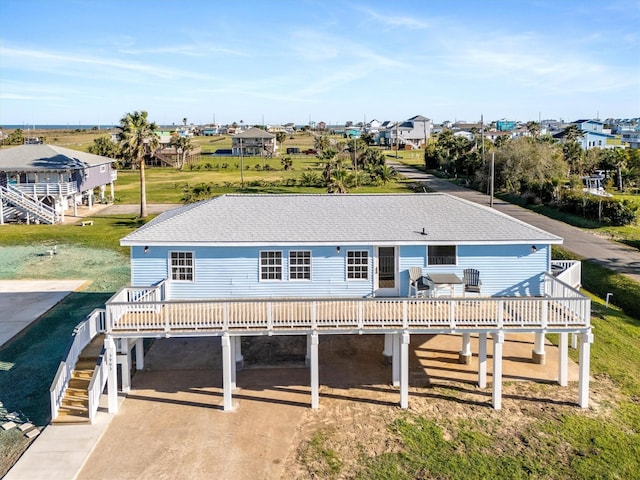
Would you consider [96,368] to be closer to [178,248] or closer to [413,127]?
[178,248]

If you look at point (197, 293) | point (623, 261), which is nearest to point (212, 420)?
point (197, 293)

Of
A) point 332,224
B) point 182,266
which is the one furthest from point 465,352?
point 182,266

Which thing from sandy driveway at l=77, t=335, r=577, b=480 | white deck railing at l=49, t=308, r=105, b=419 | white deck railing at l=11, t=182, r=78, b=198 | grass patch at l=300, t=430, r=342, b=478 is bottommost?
grass patch at l=300, t=430, r=342, b=478

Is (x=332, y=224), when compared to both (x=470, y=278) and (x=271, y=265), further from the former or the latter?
(x=470, y=278)

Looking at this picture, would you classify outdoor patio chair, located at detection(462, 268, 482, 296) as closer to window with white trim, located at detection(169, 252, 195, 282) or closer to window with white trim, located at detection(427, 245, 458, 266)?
window with white trim, located at detection(427, 245, 458, 266)

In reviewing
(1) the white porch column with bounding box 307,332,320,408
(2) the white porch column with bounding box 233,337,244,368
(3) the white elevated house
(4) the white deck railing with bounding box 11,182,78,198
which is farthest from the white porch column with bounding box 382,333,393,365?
(4) the white deck railing with bounding box 11,182,78,198

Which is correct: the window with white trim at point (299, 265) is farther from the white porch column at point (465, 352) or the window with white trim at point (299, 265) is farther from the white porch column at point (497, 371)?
the white porch column at point (497, 371)
